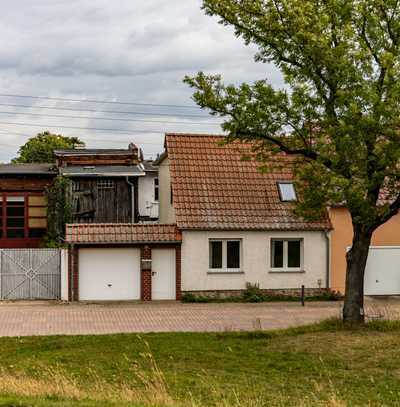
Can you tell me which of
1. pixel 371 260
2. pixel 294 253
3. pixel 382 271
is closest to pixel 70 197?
pixel 294 253

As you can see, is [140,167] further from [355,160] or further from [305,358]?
[305,358]

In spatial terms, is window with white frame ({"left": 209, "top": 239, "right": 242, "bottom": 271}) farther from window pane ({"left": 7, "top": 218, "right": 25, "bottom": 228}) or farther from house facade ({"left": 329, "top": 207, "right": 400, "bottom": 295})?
window pane ({"left": 7, "top": 218, "right": 25, "bottom": 228})

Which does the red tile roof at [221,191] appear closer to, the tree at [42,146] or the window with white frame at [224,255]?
the window with white frame at [224,255]

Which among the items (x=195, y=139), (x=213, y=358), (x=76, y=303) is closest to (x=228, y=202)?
(x=195, y=139)

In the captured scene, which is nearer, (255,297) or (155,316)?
(155,316)

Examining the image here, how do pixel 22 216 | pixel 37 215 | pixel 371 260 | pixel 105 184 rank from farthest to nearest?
1. pixel 105 184
2. pixel 37 215
3. pixel 22 216
4. pixel 371 260

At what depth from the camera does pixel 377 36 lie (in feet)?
65.0

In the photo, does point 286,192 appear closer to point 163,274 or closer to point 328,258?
point 328,258

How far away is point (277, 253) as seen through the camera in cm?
3186

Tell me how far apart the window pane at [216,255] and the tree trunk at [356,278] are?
9.92 m

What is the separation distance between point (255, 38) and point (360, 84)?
9.74ft

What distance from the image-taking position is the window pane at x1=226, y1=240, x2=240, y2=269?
3139 centimetres

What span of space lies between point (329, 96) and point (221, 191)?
12.2 metres

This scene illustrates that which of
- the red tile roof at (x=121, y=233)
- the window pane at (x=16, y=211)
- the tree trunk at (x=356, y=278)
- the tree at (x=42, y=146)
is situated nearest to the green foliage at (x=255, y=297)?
the red tile roof at (x=121, y=233)
